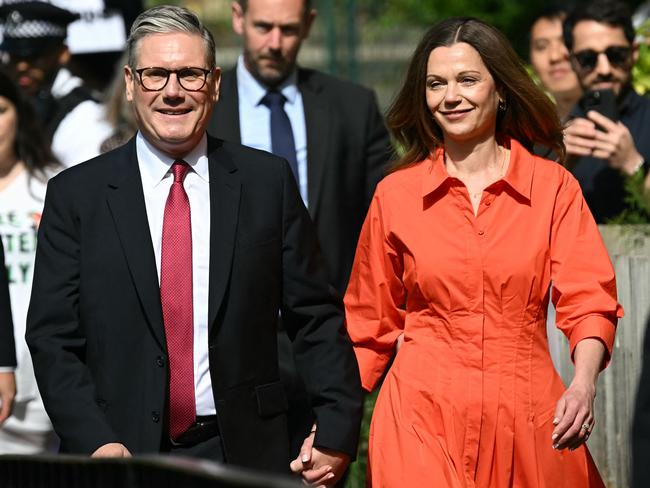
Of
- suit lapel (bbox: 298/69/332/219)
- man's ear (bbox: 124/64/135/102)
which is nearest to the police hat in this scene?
suit lapel (bbox: 298/69/332/219)

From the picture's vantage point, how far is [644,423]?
126 inches

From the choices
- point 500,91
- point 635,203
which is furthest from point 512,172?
point 635,203

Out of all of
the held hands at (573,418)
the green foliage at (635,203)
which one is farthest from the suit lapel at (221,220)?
the green foliage at (635,203)

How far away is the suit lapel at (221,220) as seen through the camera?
186 inches

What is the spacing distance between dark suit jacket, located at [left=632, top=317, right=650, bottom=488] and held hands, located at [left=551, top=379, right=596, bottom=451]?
1.36m

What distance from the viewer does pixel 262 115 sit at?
6.90m

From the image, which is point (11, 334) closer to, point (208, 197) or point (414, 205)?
point (208, 197)

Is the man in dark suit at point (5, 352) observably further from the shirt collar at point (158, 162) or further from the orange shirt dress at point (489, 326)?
the orange shirt dress at point (489, 326)

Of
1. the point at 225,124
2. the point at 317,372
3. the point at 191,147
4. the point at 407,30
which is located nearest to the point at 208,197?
the point at 191,147

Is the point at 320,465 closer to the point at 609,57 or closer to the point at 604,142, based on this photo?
the point at 604,142

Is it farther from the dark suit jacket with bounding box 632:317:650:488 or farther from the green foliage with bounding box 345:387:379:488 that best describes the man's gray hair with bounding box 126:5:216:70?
the green foliage with bounding box 345:387:379:488

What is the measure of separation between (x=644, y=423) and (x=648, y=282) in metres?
3.21

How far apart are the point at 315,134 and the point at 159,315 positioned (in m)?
2.37

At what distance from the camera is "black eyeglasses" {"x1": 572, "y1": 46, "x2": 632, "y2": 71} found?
22.7ft
